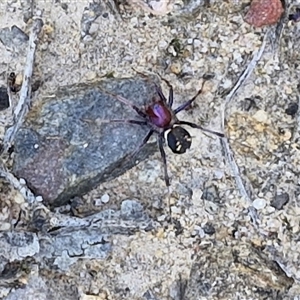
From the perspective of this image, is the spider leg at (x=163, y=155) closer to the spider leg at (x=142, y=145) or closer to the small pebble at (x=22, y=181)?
the spider leg at (x=142, y=145)

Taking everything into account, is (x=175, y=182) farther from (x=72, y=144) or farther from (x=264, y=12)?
(x=264, y=12)

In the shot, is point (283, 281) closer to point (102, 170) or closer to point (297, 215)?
point (297, 215)

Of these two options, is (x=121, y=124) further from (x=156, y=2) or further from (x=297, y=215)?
(x=297, y=215)

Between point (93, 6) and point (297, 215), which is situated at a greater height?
point (93, 6)

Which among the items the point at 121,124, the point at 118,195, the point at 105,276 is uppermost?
the point at 121,124

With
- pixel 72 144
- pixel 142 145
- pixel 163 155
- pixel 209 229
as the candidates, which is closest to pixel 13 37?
pixel 72 144

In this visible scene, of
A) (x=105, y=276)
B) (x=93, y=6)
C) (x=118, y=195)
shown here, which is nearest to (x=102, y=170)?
(x=118, y=195)

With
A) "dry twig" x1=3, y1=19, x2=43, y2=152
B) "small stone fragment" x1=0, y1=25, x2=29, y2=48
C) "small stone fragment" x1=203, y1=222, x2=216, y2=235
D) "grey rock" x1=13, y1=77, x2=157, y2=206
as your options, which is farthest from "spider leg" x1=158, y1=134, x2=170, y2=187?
"small stone fragment" x1=0, y1=25, x2=29, y2=48
